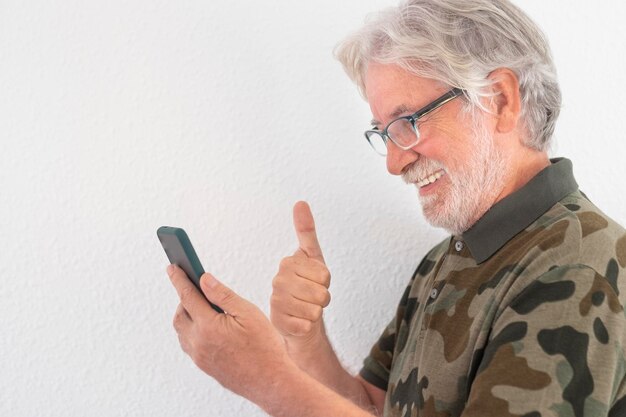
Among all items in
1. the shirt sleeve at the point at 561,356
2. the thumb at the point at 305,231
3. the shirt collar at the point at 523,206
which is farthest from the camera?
the thumb at the point at 305,231

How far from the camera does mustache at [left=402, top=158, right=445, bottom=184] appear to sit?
3.75 ft

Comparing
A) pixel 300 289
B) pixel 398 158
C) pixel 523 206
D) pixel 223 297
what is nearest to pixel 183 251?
pixel 223 297

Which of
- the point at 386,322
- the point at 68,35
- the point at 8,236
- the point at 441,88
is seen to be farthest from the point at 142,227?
the point at 441,88

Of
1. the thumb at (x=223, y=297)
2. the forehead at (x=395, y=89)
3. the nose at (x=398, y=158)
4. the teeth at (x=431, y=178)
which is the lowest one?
the thumb at (x=223, y=297)

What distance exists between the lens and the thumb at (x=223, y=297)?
97 centimetres

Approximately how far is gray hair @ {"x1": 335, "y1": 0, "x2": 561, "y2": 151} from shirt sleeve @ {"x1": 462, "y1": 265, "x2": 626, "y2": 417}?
310 mm

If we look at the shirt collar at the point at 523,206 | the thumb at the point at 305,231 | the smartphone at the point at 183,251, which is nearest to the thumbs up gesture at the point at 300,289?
the thumb at the point at 305,231

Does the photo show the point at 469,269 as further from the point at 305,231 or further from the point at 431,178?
the point at 305,231

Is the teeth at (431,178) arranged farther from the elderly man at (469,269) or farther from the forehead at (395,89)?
the forehead at (395,89)

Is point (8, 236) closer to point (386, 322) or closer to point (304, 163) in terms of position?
point (304, 163)

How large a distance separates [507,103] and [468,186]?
143 mm

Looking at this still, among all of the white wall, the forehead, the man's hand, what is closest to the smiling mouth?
the forehead

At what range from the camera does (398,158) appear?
118 cm

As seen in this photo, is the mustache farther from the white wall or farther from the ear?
the white wall
